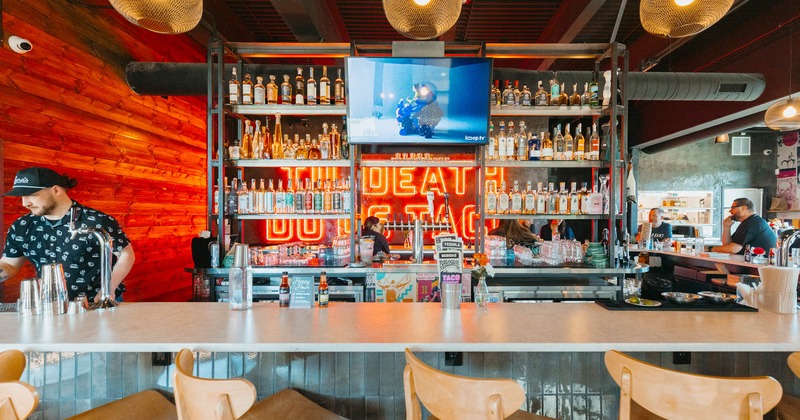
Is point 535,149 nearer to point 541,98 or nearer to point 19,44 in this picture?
point 541,98

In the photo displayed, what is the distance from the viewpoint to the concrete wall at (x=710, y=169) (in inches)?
385

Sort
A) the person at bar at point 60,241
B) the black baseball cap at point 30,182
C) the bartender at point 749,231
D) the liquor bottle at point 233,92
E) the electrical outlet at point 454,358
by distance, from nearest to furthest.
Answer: the electrical outlet at point 454,358 < the black baseball cap at point 30,182 < the person at bar at point 60,241 < the liquor bottle at point 233,92 < the bartender at point 749,231

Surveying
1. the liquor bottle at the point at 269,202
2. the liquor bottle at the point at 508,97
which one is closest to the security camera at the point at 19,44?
the liquor bottle at the point at 269,202

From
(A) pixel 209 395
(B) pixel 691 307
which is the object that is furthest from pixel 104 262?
(B) pixel 691 307

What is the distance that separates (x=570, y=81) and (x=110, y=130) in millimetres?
4941

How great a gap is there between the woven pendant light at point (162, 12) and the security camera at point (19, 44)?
1.58 m

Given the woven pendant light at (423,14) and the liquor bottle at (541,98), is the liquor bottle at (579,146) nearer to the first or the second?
the liquor bottle at (541,98)

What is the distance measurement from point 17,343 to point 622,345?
2.32 meters

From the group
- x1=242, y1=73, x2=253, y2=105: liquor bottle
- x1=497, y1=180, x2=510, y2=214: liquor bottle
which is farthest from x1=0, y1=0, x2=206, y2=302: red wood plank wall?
x1=497, y1=180, x2=510, y2=214: liquor bottle

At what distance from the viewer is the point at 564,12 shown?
4.96 m

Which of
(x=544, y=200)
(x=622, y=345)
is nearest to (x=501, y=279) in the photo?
(x=544, y=200)

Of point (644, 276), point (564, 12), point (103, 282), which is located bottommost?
point (644, 276)

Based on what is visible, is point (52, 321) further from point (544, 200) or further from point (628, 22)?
point (628, 22)

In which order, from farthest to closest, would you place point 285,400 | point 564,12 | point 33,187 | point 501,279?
point 564,12 → point 501,279 → point 33,187 → point 285,400
